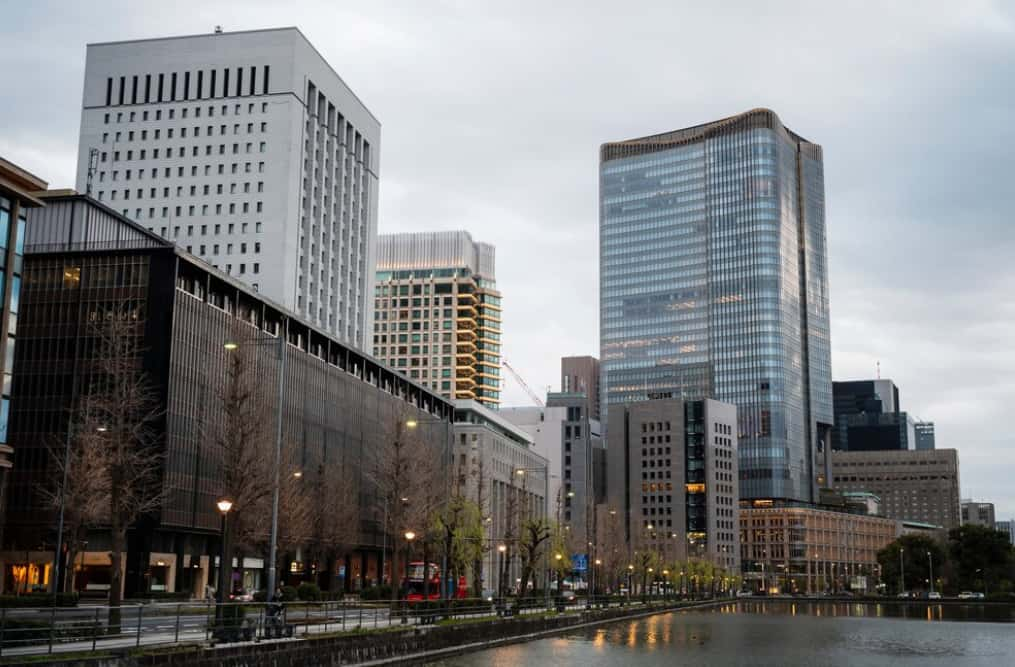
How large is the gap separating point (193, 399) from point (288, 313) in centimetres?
2060

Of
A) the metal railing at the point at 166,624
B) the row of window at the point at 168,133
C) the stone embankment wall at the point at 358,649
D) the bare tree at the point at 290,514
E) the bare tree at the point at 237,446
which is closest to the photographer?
the metal railing at the point at 166,624

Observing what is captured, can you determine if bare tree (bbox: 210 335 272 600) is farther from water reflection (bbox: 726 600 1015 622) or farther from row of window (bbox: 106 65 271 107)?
row of window (bbox: 106 65 271 107)

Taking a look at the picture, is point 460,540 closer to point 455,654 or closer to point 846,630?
point 846,630

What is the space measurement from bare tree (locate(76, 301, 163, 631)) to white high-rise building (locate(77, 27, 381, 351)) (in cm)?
6729

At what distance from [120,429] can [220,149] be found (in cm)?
11546

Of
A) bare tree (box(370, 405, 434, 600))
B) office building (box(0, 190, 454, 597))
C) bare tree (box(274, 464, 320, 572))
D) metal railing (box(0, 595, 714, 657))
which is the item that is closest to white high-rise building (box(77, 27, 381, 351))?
office building (box(0, 190, 454, 597))

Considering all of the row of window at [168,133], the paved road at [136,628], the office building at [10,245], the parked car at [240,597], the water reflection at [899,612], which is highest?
the row of window at [168,133]

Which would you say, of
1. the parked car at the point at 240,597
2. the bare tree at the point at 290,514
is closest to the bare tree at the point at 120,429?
the parked car at the point at 240,597

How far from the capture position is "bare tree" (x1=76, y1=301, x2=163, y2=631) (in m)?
Answer: 47.0

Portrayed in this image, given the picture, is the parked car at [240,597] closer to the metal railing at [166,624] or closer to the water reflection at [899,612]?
the metal railing at [166,624]

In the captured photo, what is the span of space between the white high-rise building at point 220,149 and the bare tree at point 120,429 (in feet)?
221

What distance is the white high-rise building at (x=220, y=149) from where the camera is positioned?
6014 inches

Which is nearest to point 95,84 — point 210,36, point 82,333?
point 210,36

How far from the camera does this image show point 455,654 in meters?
52.7
